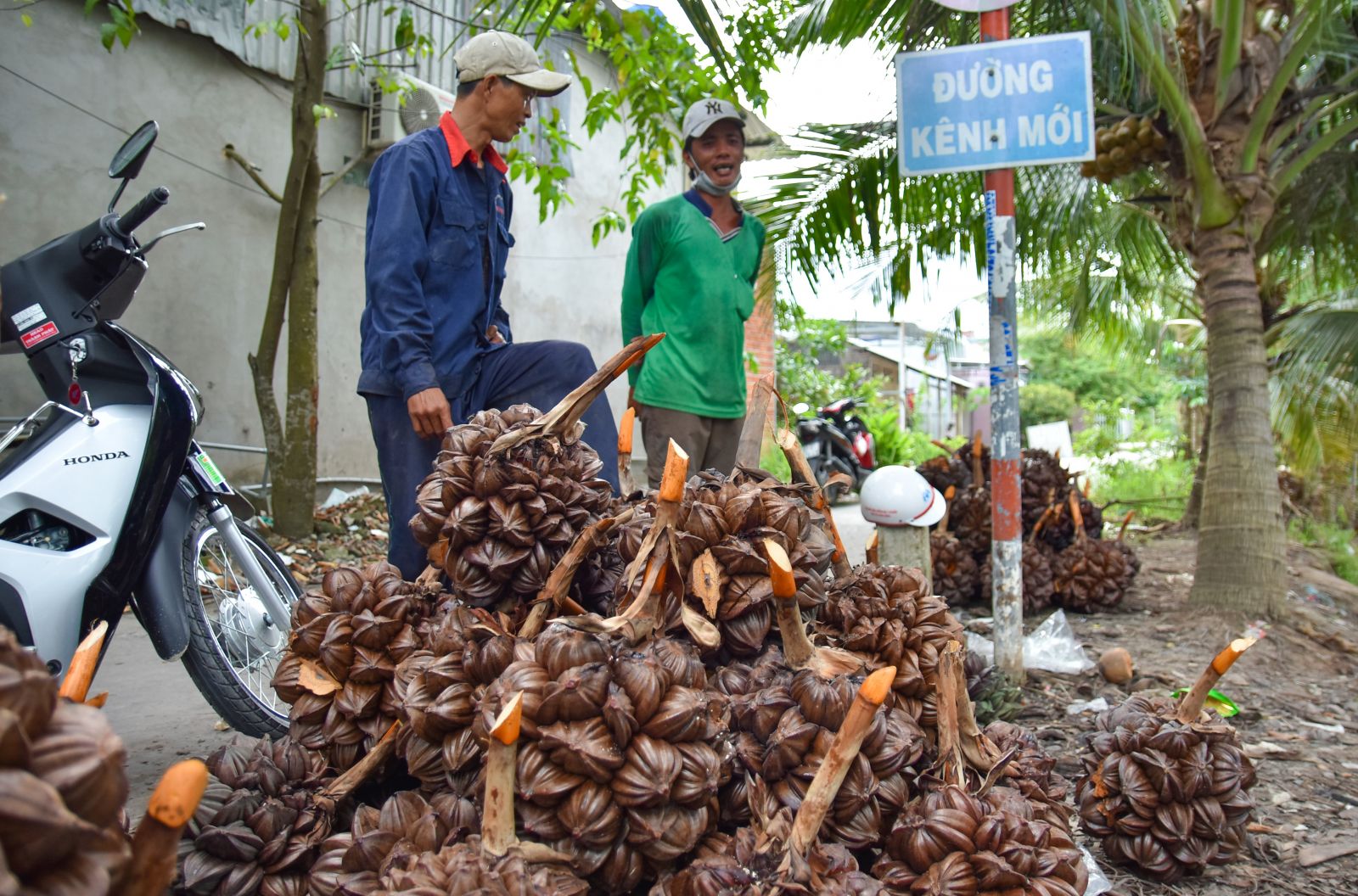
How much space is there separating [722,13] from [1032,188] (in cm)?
373

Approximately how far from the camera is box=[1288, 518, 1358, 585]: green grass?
25.9 ft

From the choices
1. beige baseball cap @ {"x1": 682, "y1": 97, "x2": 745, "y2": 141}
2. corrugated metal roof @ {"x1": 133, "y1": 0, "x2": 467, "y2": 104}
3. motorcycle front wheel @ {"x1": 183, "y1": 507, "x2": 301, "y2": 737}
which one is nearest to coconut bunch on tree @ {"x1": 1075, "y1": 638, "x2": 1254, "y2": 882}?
motorcycle front wheel @ {"x1": 183, "y1": 507, "x2": 301, "y2": 737}

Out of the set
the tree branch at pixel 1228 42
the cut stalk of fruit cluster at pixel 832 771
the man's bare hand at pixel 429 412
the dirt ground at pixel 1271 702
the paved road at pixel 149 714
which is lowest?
the dirt ground at pixel 1271 702

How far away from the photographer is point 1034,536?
16.7 feet

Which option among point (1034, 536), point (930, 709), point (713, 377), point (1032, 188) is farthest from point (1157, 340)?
point (930, 709)

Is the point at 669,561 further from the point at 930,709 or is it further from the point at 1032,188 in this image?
the point at 1032,188

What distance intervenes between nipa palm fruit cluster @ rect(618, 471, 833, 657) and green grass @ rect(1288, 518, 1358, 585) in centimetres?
812

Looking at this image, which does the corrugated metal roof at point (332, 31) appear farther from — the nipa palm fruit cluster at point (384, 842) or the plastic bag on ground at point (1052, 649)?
the nipa palm fruit cluster at point (384, 842)

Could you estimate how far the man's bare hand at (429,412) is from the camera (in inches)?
93.8

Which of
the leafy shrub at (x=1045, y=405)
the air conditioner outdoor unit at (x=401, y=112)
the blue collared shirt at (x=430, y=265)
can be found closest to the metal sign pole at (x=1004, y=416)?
the blue collared shirt at (x=430, y=265)

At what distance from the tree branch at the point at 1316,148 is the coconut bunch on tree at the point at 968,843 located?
201 inches

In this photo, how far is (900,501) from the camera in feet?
12.1

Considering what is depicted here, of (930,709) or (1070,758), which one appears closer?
(930,709)

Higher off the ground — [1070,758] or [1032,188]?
[1032,188]
